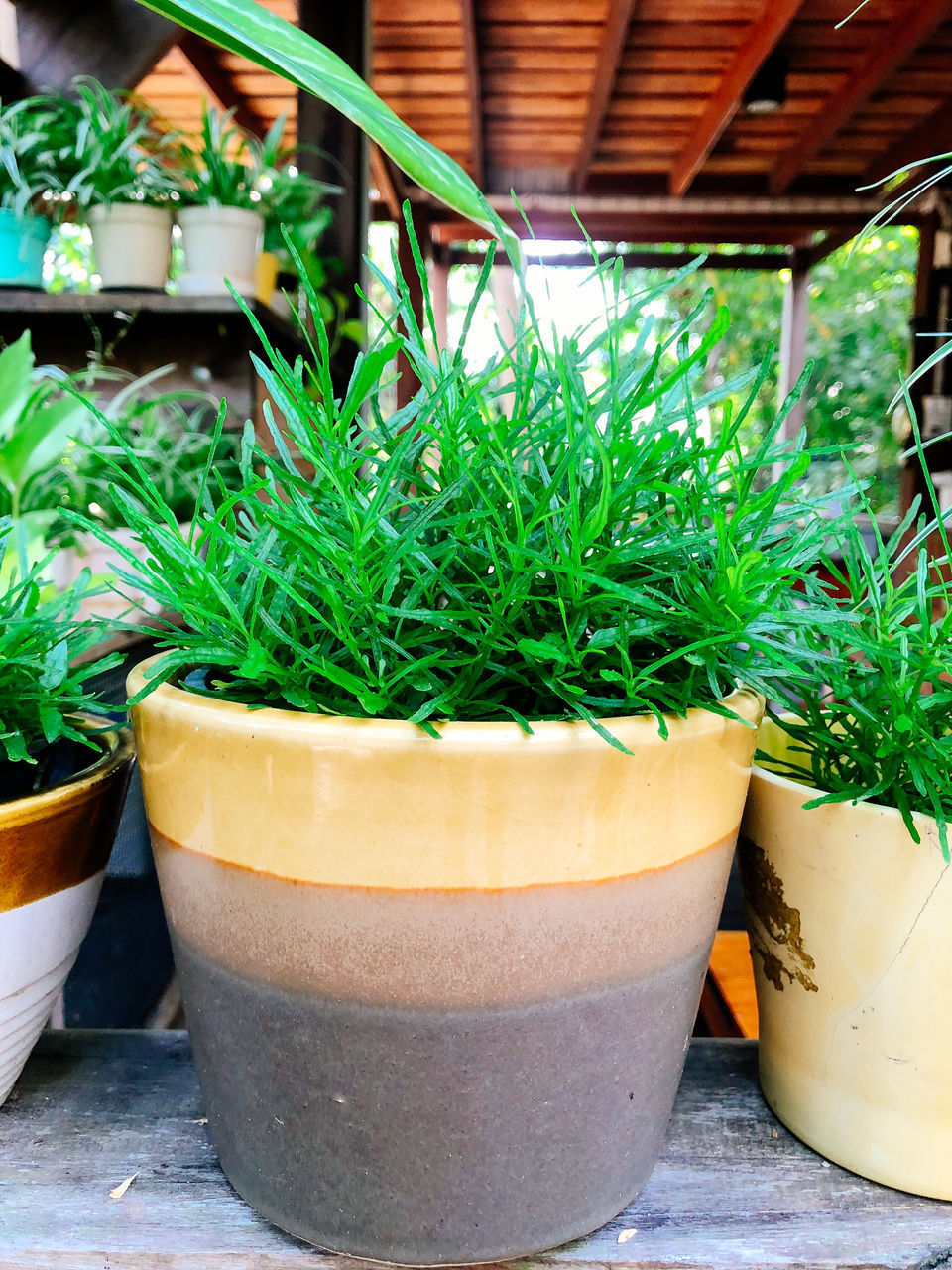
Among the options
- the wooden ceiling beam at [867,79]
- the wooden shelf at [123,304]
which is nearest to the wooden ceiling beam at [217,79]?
the wooden shelf at [123,304]

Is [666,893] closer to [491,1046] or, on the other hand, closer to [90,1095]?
[491,1046]

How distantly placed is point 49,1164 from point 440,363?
0.24 metres

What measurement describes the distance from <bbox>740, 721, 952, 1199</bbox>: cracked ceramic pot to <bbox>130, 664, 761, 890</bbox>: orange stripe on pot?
0.21ft

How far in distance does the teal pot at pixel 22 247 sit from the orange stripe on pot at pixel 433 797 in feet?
3.65

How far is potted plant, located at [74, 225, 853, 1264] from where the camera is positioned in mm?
193

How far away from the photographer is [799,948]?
0.84 feet

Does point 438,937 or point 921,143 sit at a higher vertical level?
point 921,143

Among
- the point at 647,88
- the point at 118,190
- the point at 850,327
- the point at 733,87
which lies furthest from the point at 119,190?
the point at 850,327

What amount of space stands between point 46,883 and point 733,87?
3.11 m

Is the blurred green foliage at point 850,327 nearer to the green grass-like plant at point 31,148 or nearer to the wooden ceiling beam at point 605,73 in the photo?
the wooden ceiling beam at point 605,73

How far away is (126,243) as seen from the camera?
1114mm

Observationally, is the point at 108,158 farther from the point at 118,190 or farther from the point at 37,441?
the point at 37,441

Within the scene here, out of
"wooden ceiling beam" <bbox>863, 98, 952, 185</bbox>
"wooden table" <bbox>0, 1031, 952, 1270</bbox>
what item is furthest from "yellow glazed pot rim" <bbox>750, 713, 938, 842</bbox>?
"wooden ceiling beam" <bbox>863, 98, 952, 185</bbox>

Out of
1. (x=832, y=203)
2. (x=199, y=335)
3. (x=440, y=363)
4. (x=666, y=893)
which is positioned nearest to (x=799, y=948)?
(x=666, y=893)
